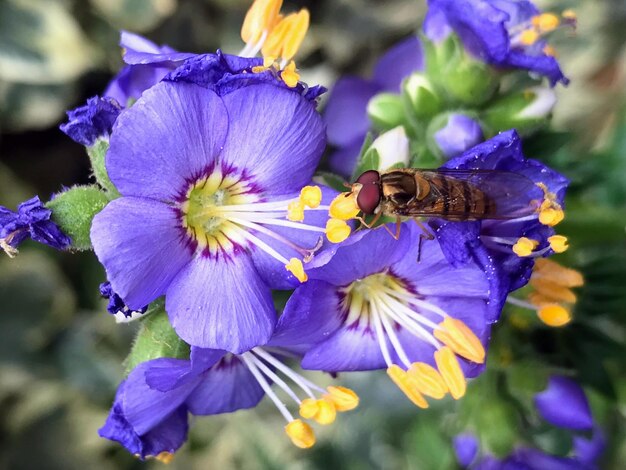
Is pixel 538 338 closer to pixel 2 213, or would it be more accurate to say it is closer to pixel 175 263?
pixel 175 263

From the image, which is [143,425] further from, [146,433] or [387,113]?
[387,113]

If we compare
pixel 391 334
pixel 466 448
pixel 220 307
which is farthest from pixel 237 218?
pixel 466 448

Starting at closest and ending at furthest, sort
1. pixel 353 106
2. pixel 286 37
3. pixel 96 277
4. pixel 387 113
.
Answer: pixel 286 37, pixel 387 113, pixel 353 106, pixel 96 277

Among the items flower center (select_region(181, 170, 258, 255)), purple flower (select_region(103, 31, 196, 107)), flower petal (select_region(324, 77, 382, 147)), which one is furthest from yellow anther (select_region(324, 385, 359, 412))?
flower petal (select_region(324, 77, 382, 147))

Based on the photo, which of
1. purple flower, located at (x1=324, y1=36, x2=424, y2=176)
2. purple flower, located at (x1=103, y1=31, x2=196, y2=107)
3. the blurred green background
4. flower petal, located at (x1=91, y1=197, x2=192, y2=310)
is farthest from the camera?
the blurred green background

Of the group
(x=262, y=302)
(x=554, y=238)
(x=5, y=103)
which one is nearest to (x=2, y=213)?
(x=262, y=302)

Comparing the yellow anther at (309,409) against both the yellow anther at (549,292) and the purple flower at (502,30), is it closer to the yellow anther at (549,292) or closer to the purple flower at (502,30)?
the yellow anther at (549,292)

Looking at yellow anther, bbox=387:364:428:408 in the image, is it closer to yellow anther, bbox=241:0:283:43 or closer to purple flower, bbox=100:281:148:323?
purple flower, bbox=100:281:148:323
